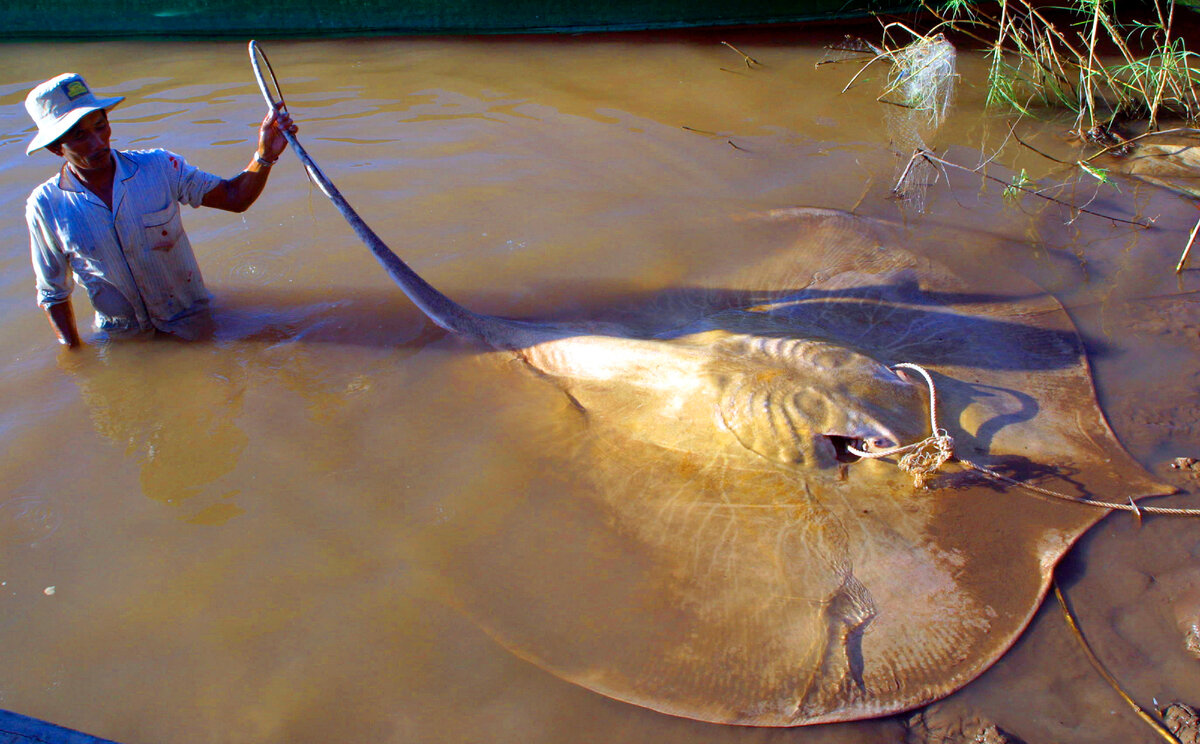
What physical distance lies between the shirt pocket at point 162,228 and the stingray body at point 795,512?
31.7 inches

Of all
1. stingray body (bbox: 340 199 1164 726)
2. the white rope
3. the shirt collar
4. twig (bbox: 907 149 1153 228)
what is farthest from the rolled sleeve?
twig (bbox: 907 149 1153 228)

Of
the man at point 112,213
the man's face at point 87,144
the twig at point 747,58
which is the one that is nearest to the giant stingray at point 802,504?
the man at point 112,213

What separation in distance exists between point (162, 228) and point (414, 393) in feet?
4.76

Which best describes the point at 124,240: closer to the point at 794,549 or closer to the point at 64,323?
the point at 64,323

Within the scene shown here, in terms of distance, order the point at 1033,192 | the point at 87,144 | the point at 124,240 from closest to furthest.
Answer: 1. the point at 87,144
2. the point at 124,240
3. the point at 1033,192

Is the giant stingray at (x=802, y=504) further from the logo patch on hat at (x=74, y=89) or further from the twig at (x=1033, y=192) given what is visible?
the twig at (x=1033, y=192)

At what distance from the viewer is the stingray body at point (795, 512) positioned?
2.17 metres

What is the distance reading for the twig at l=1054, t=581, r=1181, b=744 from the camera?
6.70ft

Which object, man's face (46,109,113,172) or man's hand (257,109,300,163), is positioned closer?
man's face (46,109,113,172)

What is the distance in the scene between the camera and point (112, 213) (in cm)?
330

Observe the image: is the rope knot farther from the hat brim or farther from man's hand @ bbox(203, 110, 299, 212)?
the hat brim

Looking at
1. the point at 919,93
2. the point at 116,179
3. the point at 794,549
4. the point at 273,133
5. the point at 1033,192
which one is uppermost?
the point at 273,133

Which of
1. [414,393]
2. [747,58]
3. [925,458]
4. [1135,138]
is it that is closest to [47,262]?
[414,393]

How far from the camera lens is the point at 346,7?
288 inches
